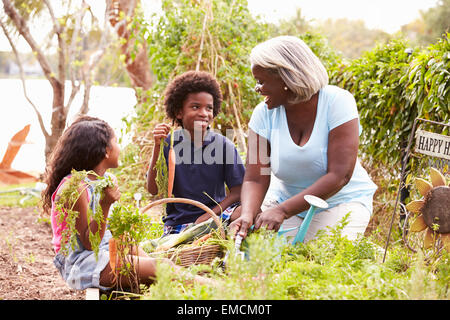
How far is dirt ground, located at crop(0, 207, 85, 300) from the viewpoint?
11.8 ft

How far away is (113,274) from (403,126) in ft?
7.86

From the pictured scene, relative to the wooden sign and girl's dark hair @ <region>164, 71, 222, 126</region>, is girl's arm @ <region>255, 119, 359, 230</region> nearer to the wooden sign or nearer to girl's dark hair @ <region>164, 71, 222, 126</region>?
the wooden sign

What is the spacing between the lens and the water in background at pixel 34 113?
21.0 feet

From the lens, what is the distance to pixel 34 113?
11.7 meters

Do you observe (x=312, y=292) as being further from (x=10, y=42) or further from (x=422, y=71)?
(x=10, y=42)

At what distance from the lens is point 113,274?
218cm

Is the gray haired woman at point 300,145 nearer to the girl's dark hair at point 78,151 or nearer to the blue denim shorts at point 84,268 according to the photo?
the blue denim shorts at point 84,268

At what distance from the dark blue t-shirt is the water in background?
2.07ft

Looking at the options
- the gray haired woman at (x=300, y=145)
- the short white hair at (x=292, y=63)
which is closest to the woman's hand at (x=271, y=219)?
the gray haired woman at (x=300, y=145)

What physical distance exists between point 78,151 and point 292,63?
1.12 m

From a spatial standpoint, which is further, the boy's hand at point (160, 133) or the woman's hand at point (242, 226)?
the boy's hand at point (160, 133)

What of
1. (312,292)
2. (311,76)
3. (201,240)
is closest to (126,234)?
(201,240)

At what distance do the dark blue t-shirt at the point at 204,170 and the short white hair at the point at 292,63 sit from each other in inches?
29.1

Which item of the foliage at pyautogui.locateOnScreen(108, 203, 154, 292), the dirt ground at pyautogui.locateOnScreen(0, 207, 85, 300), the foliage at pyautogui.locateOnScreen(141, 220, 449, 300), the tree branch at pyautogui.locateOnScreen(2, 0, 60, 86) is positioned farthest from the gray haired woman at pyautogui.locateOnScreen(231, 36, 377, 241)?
the tree branch at pyautogui.locateOnScreen(2, 0, 60, 86)
